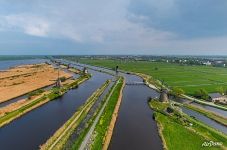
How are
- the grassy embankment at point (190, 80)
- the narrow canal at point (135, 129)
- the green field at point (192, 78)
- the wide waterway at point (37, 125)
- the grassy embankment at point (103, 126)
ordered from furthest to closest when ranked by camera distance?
the green field at point (192, 78)
the grassy embankment at point (190, 80)
the narrow canal at point (135, 129)
the wide waterway at point (37, 125)
the grassy embankment at point (103, 126)

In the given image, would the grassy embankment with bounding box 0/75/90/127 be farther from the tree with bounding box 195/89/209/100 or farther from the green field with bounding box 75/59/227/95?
the green field with bounding box 75/59/227/95

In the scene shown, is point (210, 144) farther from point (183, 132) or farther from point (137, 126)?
point (137, 126)

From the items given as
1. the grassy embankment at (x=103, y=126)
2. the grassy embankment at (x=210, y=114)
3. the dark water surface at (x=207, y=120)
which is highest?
the grassy embankment at (x=103, y=126)

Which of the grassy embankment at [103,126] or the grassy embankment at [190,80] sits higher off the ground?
the grassy embankment at [103,126]

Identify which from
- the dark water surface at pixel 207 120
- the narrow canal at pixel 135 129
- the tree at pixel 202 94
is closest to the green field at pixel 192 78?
the tree at pixel 202 94

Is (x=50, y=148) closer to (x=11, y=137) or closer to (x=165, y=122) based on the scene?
(x=11, y=137)

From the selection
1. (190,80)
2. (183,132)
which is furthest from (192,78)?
(183,132)

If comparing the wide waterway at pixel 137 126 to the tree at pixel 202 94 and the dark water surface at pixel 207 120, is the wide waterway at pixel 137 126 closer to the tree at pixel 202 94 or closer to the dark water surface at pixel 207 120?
the dark water surface at pixel 207 120
